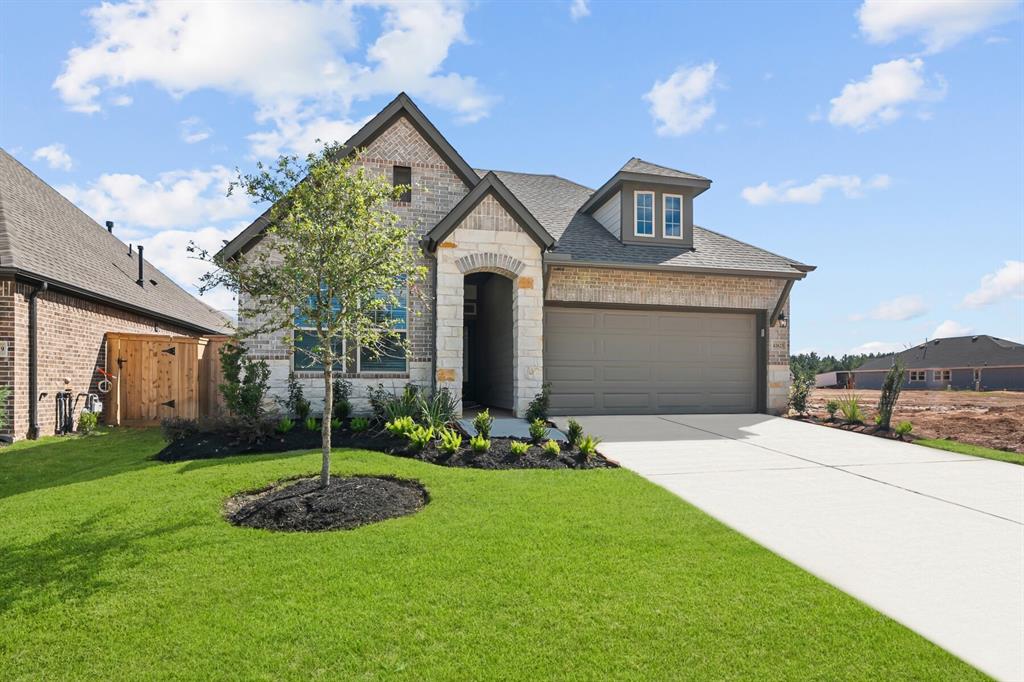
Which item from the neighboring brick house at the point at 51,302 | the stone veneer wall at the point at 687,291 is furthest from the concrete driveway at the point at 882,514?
the neighboring brick house at the point at 51,302

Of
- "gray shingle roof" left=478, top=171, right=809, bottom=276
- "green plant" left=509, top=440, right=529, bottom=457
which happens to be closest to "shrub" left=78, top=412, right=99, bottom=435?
"green plant" left=509, top=440, right=529, bottom=457

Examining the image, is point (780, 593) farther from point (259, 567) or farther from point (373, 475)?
point (373, 475)

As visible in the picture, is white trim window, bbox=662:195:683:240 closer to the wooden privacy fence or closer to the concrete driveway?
the concrete driveway

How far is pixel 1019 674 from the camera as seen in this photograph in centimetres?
323

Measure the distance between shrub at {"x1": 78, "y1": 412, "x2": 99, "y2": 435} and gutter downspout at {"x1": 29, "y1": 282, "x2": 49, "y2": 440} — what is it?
861 millimetres

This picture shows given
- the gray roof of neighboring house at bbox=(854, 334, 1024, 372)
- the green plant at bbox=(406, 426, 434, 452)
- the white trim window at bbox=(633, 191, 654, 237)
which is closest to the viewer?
the green plant at bbox=(406, 426, 434, 452)

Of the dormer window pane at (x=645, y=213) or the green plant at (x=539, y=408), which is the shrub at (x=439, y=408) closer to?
the green plant at (x=539, y=408)

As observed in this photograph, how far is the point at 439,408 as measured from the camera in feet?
35.8

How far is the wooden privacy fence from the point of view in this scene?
13.7 m

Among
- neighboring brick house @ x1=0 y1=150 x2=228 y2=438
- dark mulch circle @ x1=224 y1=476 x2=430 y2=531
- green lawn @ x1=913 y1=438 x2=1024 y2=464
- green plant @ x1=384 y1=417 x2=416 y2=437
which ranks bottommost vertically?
green lawn @ x1=913 y1=438 x2=1024 y2=464

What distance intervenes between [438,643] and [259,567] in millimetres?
1920

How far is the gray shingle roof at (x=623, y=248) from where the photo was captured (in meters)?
14.0

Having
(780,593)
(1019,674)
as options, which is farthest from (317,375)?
(1019,674)

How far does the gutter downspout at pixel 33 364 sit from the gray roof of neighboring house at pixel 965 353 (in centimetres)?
4812
